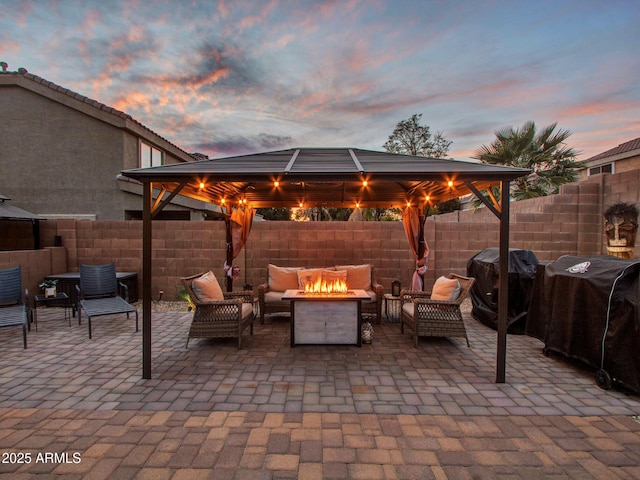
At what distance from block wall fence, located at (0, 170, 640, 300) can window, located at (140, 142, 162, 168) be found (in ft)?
13.1

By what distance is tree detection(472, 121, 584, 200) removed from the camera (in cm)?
914

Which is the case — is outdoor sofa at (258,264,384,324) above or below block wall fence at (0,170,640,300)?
below

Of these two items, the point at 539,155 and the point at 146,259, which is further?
the point at 539,155

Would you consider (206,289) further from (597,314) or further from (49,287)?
(597,314)

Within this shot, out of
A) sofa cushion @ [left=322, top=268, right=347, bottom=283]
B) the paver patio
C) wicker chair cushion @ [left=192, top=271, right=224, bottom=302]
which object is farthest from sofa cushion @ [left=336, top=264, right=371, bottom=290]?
wicker chair cushion @ [left=192, top=271, right=224, bottom=302]

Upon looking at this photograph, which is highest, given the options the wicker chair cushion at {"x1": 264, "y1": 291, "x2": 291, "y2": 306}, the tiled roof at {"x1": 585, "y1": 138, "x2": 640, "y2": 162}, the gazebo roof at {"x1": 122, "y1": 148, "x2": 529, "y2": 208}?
the tiled roof at {"x1": 585, "y1": 138, "x2": 640, "y2": 162}

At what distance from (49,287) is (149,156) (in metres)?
6.29

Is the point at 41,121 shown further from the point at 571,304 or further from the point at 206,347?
the point at 571,304

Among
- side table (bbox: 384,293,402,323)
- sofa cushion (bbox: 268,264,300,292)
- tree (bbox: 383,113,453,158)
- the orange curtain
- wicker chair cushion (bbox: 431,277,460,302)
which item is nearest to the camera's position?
wicker chair cushion (bbox: 431,277,460,302)

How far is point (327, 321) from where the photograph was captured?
15.7ft

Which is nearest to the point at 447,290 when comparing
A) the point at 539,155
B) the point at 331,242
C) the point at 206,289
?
the point at 331,242

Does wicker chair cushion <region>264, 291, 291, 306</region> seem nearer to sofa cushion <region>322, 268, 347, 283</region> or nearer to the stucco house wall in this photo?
sofa cushion <region>322, 268, 347, 283</region>

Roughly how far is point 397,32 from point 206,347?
335 inches

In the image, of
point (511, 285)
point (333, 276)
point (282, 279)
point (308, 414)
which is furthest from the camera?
point (282, 279)
